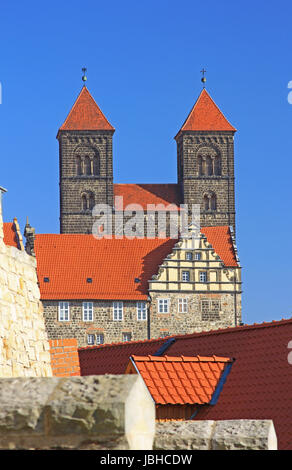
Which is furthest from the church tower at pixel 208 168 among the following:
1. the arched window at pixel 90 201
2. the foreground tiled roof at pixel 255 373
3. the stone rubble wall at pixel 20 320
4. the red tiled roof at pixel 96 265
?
the stone rubble wall at pixel 20 320

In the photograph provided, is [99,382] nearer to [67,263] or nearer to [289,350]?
[289,350]

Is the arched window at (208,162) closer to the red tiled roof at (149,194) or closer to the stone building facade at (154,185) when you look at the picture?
the stone building facade at (154,185)

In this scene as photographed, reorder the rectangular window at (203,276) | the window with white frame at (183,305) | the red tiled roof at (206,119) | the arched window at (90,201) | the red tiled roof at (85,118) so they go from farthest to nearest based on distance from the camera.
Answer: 1. the red tiled roof at (206,119)
2. the red tiled roof at (85,118)
3. the arched window at (90,201)
4. the rectangular window at (203,276)
5. the window with white frame at (183,305)

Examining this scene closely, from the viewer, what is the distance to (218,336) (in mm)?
18250

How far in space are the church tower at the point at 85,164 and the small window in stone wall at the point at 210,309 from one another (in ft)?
68.3

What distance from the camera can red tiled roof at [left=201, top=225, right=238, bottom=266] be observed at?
62.4m

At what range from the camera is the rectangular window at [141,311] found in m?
59.4

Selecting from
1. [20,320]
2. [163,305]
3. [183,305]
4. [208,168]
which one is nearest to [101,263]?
[163,305]

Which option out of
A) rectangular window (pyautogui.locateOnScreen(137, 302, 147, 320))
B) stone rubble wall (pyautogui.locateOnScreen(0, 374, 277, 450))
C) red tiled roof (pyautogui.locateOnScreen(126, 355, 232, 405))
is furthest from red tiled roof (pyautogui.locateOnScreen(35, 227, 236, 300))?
stone rubble wall (pyautogui.locateOnScreen(0, 374, 277, 450))

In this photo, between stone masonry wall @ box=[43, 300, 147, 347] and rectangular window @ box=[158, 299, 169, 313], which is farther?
rectangular window @ box=[158, 299, 169, 313]

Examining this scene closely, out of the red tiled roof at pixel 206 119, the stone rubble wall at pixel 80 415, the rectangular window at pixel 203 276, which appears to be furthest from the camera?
the red tiled roof at pixel 206 119

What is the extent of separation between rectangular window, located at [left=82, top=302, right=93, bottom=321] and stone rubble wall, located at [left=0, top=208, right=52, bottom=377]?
50598mm

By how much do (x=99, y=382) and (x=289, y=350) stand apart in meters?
12.4

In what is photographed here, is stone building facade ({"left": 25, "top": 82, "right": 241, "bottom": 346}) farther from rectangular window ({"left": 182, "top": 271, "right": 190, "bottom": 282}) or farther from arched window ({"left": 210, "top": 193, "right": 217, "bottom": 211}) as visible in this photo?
arched window ({"left": 210, "top": 193, "right": 217, "bottom": 211})
